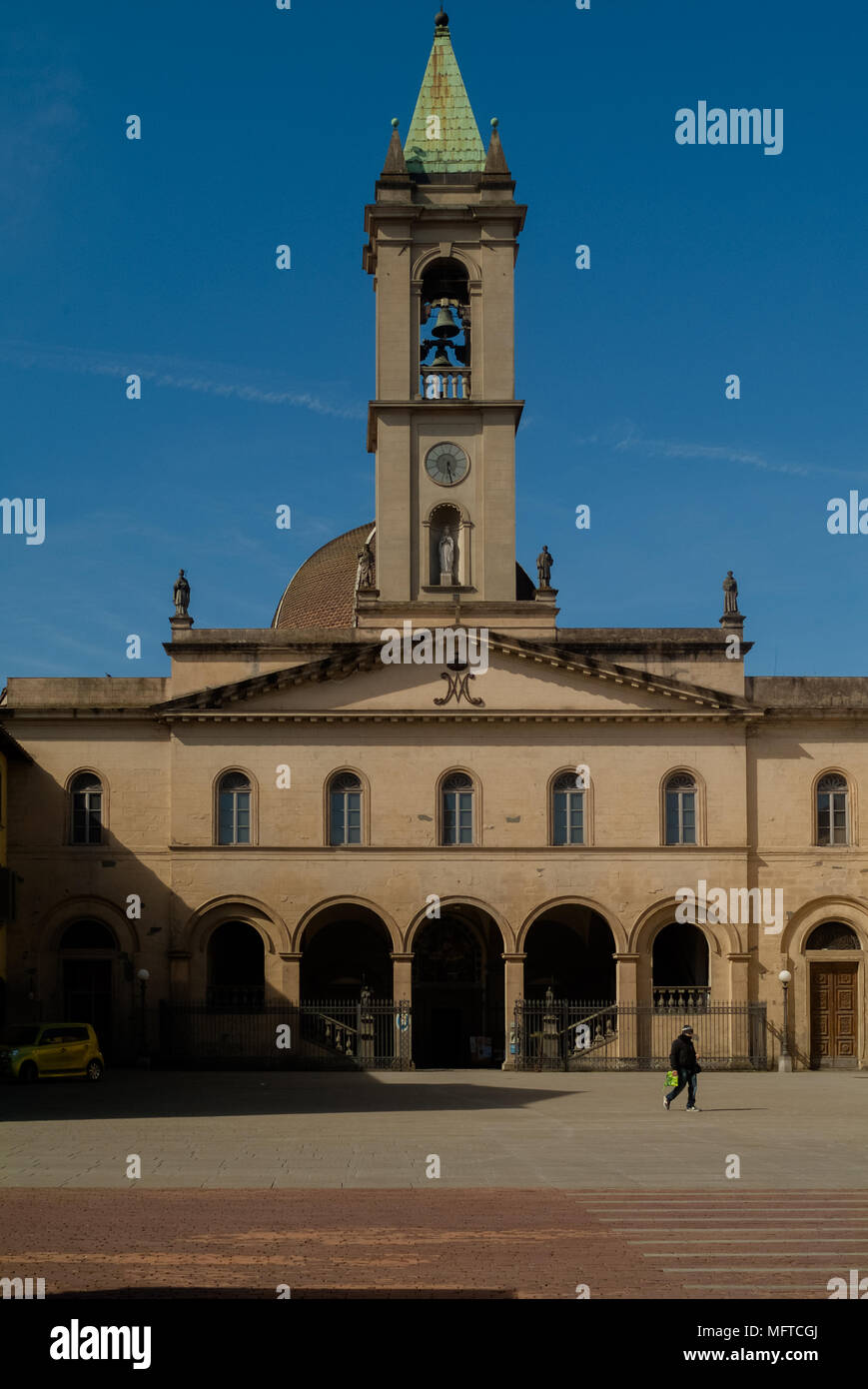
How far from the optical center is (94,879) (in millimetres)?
45844

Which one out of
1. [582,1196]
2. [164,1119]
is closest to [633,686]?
[164,1119]

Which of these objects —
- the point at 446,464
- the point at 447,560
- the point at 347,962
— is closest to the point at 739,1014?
the point at 347,962

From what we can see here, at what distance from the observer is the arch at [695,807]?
45.6 metres

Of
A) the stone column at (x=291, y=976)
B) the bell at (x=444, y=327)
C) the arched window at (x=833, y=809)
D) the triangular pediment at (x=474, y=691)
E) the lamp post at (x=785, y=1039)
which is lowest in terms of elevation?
the lamp post at (x=785, y=1039)

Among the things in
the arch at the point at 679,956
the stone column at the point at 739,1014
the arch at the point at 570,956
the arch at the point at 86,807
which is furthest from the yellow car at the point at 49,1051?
the stone column at the point at 739,1014

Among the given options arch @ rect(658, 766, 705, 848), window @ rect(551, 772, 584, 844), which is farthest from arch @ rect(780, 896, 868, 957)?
window @ rect(551, 772, 584, 844)

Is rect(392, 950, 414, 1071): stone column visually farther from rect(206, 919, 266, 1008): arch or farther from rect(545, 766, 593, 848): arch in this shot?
rect(545, 766, 593, 848): arch

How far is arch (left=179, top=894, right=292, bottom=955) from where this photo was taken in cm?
4512

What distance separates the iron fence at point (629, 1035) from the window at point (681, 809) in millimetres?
4368

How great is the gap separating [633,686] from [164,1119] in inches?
838

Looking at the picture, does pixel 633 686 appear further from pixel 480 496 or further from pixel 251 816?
pixel 251 816

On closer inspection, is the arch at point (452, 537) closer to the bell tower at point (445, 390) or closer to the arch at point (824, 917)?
the bell tower at point (445, 390)

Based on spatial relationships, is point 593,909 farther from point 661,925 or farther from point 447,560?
point 447,560
